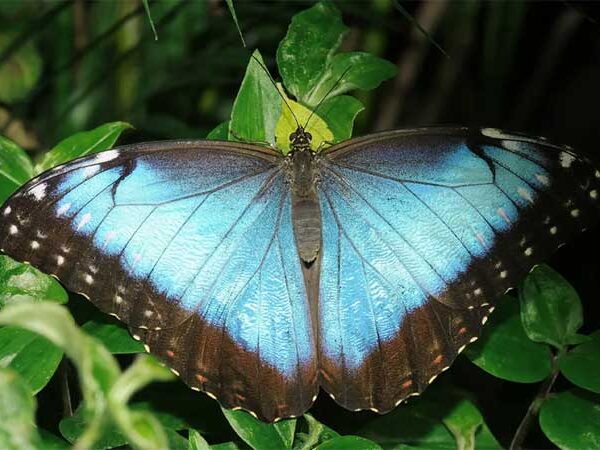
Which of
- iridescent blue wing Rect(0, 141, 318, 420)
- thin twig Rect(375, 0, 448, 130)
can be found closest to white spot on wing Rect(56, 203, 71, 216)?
iridescent blue wing Rect(0, 141, 318, 420)

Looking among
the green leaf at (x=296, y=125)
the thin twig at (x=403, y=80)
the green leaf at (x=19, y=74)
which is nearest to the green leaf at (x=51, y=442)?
the green leaf at (x=296, y=125)

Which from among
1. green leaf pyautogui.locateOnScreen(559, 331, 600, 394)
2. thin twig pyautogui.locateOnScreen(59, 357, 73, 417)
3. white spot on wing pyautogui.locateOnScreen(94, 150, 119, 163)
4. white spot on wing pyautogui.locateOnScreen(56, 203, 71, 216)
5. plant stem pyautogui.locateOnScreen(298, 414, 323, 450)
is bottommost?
plant stem pyautogui.locateOnScreen(298, 414, 323, 450)

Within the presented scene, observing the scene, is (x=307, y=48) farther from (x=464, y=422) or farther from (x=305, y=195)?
(x=464, y=422)

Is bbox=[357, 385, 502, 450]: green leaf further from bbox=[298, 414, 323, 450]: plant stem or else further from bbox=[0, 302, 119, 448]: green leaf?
bbox=[0, 302, 119, 448]: green leaf

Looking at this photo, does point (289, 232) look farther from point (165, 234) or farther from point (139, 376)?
point (139, 376)

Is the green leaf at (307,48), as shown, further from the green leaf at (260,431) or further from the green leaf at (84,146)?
the green leaf at (260,431)

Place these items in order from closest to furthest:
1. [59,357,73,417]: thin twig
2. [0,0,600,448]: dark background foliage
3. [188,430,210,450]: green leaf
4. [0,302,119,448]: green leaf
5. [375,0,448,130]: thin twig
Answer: [0,302,119,448]: green leaf, [188,430,210,450]: green leaf, [59,357,73,417]: thin twig, [0,0,600,448]: dark background foliage, [375,0,448,130]: thin twig
